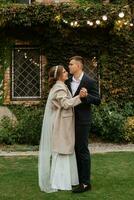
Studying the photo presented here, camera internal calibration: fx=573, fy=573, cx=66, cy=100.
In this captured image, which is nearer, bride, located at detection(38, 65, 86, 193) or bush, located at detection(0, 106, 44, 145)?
bride, located at detection(38, 65, 86, 193)

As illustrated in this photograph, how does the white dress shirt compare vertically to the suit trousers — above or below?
above

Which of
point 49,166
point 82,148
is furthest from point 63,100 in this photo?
point 49,166

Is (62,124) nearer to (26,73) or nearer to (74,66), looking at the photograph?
(74,66)

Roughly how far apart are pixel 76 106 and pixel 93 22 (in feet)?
22.4

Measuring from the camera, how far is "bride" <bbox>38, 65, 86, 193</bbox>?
788 centimetres

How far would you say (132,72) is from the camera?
15.1m

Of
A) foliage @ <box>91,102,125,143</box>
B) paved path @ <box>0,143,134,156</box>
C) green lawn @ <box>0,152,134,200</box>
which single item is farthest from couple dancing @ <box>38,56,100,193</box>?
foliage @ <box>91,102,125,143</box>

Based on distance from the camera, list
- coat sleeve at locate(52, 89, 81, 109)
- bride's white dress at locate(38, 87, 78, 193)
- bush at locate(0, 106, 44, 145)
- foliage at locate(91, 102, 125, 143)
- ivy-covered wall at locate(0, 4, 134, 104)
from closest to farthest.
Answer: coat sleeve at locate(52, 89, 81, 109) → bride's white dress at locate(38, 87, 78, 193) → bush at locate(0, 106, 44, 145) → foliage at locate(91, 102, 125, 143) → ivy-covered wall at locate(0, 4, 134, 104)

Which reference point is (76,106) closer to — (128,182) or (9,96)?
(128,182)

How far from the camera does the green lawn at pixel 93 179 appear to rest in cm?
771

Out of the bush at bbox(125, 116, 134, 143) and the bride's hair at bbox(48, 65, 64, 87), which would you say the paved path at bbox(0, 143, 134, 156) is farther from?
the bride's hair at bbox(48, 65, 64, 87)

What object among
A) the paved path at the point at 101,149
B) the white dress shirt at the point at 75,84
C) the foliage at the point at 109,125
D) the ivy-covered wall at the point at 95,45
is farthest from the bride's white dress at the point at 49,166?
the ivy-covered wall at the point at 95,45

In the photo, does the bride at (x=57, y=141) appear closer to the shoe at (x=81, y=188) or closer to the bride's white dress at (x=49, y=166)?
the bride's white dress at (x=49, y=166)

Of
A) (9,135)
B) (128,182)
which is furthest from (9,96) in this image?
(128,182)
